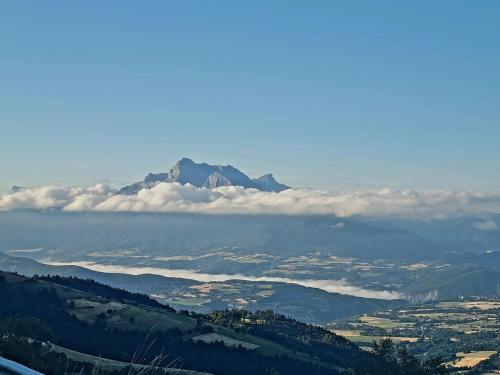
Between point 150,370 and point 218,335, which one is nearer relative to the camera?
point 150,370

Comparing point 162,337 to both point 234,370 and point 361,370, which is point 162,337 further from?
point 361,370

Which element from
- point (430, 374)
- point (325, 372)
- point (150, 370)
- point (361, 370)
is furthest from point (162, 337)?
point (150, 370)

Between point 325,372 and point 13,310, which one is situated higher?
point 13,310

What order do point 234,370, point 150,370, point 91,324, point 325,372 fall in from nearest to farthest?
point 150,370, point 234,370, point 325,372, point 91,324

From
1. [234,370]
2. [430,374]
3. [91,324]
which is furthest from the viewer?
[91,324]

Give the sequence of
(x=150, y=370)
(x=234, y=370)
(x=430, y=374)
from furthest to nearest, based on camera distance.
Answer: (x=234, y=370), (x=430, y=374), (x=150, y=370)

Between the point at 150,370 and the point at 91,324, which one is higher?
the point at 150,370

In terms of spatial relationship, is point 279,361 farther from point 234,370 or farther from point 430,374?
point 430,374

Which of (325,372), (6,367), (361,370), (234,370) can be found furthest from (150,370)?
(325,372)

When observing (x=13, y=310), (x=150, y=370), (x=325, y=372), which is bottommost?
(x=325, y=372)
